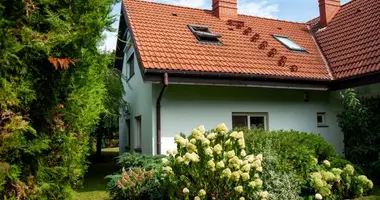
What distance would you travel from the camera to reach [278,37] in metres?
12.5

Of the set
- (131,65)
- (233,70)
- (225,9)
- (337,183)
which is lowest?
(337,183)

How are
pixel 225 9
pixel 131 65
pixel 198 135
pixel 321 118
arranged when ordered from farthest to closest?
pixel 225 9 → pixel 131 65 → pixel 321 118 → pixel 198 135

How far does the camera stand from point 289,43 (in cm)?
1209

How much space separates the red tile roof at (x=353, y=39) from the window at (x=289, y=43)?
1.04 meters

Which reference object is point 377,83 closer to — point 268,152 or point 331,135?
point 331,135

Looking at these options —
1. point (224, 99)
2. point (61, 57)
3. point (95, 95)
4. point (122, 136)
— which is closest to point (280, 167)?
point (224, 99)

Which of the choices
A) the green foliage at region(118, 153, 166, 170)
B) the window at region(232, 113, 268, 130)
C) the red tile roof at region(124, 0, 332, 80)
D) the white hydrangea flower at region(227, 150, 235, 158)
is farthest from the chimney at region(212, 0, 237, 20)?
the white hydrangea flower at region(227, 150, 235, 158)

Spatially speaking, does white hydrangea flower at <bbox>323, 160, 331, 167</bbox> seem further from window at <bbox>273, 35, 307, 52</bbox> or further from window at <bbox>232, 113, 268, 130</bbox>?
window at <bbox>273, 35, 307, 52</bbox>

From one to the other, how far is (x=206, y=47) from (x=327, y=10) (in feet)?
22.6

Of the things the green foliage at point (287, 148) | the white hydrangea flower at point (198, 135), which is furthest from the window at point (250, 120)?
the white hydrangea flower at point (198, 135)

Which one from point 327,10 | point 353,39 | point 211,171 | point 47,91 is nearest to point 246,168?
point 211,171

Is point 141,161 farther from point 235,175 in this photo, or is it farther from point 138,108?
point 235,175

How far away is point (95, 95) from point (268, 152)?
3.66m

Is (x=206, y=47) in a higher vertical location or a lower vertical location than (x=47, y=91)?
higher
